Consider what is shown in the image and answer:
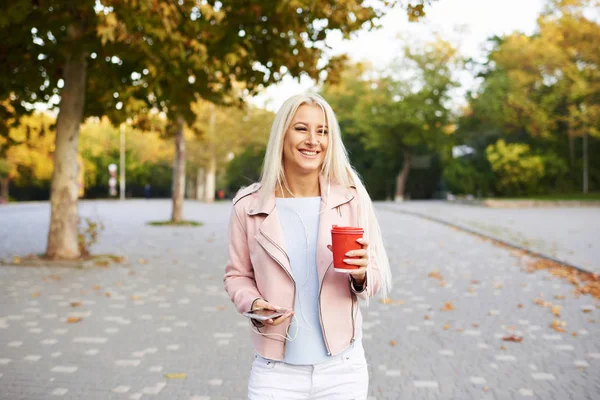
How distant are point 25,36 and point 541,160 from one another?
34317 mm

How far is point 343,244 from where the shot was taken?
2135mm

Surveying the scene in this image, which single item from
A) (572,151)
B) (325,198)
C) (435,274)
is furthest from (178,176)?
(572,151)

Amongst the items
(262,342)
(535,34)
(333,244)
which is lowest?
(262,342)

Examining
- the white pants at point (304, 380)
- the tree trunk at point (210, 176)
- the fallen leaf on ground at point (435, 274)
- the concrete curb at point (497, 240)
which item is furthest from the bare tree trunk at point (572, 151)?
the white pants at point (304, 380)

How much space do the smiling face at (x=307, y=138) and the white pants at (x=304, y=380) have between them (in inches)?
28.4

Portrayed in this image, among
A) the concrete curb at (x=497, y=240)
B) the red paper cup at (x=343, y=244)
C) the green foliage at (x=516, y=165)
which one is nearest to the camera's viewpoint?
the red paper cup at (x=343, y=244)

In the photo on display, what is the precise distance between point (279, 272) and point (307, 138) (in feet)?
1.66

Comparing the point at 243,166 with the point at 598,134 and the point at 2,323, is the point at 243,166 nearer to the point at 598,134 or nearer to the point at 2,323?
the point at 598,134

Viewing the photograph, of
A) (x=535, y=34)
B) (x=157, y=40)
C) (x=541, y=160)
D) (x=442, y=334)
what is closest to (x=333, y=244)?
(x=442, y=334)

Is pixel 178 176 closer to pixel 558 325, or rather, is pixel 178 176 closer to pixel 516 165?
pixel 558 325

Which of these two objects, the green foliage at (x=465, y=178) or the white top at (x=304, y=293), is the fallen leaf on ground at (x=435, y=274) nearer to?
the white top at (x=304, y=293)

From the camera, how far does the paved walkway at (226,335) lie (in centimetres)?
468

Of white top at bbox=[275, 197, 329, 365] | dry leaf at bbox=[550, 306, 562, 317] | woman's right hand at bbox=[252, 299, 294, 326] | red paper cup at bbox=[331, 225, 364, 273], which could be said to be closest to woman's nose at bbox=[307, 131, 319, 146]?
white top at bbox=[275, 197, 329, 365]

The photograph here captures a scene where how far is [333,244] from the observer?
2.16 meters
